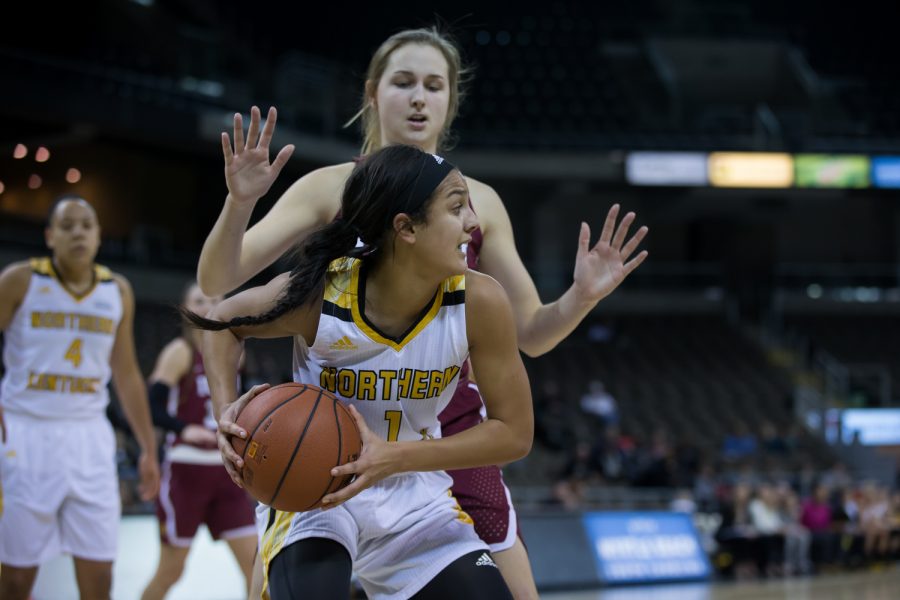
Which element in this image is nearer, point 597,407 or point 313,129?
point 597,407

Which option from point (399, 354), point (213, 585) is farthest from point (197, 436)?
point (399, 354)

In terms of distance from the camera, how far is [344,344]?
273 cm

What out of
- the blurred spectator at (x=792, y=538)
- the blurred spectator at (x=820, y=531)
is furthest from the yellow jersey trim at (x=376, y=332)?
the blurred spectator at (x=820, y=531)

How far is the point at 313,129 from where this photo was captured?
66.7 ft

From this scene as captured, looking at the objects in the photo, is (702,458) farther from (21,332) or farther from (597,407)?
(21,332)

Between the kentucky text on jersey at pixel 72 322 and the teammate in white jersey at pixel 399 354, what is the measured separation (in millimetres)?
2238

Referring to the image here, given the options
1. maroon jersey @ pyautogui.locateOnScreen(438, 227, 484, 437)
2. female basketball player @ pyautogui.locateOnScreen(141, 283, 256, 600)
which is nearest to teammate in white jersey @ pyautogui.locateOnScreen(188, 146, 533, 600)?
maroon jersey @ pyautogui.locateOnScreen(438, 227, 484, 437)

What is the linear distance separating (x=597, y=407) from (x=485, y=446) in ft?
53.2

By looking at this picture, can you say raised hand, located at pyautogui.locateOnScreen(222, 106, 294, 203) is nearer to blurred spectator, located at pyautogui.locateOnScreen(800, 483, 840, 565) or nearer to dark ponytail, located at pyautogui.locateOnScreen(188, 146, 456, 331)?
dark ponytail, located at pyautogui.locateOnScreen(188, 146, 456, 331)

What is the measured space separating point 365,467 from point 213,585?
18.2 feet

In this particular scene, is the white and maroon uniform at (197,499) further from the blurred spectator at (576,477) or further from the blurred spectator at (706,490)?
the blurred spectator at (706,490)

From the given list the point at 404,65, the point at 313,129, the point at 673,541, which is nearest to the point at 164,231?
the point at 313,129

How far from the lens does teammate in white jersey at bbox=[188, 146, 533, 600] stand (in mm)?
2688

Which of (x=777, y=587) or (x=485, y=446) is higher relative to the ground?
(x=485, y=446)
